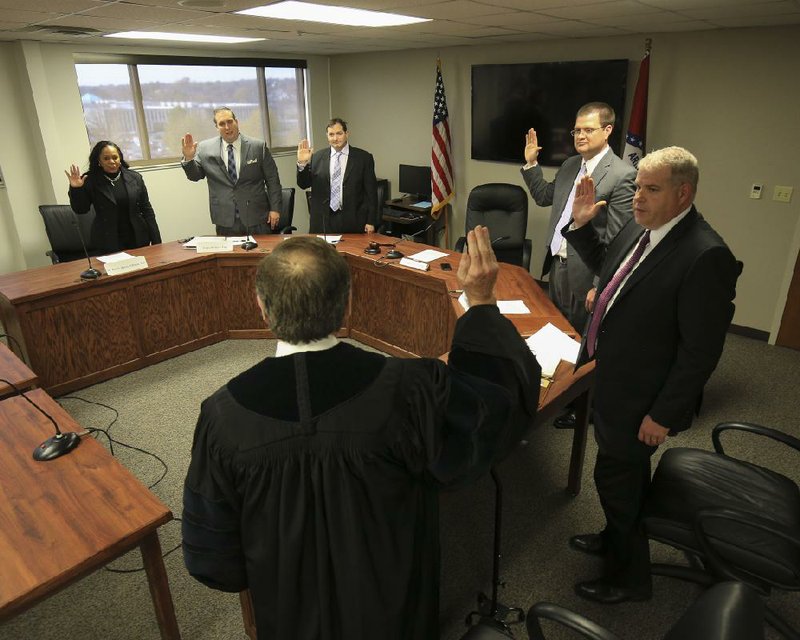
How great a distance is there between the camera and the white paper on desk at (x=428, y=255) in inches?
157

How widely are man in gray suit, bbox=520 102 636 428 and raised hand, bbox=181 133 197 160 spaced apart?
2.58 metres

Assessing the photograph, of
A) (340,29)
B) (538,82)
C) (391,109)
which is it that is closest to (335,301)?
(340,29)

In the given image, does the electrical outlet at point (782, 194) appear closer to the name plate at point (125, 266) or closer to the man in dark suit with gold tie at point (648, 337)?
the man in dark suit with gold tie at point (648, 337)

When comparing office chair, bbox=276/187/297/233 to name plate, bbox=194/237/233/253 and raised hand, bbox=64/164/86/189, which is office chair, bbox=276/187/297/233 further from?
raised hand, bbox=64/164/86/189

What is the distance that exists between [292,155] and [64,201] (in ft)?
8.98

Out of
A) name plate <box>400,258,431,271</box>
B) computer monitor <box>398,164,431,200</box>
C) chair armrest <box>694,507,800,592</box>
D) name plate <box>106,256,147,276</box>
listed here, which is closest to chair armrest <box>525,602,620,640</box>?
chair armrest <box>694,507,800,592</box>

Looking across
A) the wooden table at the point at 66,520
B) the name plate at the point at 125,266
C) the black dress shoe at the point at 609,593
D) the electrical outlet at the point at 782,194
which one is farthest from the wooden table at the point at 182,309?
the electrical outlet at the point at 782,194

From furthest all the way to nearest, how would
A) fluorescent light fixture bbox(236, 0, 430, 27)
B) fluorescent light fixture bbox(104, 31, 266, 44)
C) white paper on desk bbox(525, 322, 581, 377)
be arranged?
fluorescent light fixture bbox(104, 31, 266, 44)
fluorescent light fixture bbox(236, 0, 430, 27)
white paper on desk bbox(525, 322, 581, 377)

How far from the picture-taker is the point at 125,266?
377cm

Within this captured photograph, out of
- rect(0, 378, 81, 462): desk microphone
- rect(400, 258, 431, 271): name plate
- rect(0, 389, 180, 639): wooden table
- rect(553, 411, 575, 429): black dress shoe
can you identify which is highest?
rect(400, 258, 431, 271): name plate

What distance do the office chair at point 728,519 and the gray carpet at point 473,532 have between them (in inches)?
13.5

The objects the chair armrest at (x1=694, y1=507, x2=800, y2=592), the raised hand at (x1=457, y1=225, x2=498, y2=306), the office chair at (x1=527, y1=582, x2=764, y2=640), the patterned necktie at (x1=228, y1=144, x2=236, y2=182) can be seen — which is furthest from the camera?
the patterned necktie at (x1=228, y1=144, x2=236, y2=182)

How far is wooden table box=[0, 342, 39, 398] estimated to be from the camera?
225cm

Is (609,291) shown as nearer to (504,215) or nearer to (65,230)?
(504,215)
